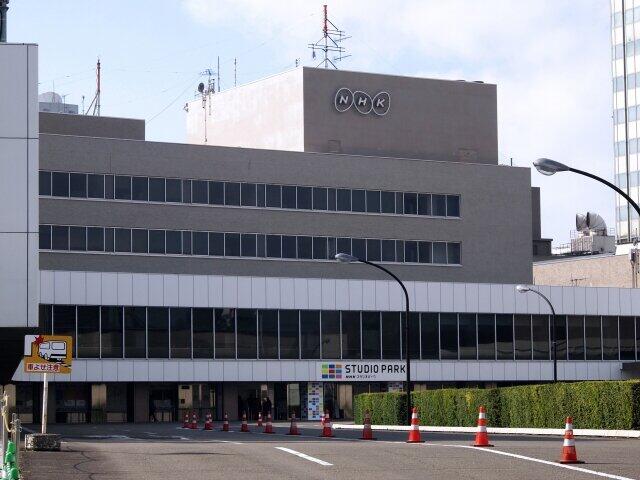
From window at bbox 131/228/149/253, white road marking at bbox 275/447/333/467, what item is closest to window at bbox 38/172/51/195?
window at bbox 131/228/149/253

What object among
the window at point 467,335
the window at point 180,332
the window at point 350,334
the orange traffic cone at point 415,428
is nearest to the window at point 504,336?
the window at point 467,335

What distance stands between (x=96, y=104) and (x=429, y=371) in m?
30.5

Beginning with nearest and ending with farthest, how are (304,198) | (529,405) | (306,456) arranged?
(306,456)
(529,405)
(304,198)

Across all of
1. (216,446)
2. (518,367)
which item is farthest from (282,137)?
(216,446)

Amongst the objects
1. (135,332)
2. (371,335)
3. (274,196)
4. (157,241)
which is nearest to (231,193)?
(274,196)

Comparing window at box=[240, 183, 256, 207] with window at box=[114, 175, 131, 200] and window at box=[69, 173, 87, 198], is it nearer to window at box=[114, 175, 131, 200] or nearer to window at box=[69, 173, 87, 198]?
window at box=[114, 175, 131, 200]

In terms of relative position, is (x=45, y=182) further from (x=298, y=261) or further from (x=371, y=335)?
(x=371, y=335)

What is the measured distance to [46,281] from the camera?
63.5 meters

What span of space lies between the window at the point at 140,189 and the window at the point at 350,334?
40.0 ft

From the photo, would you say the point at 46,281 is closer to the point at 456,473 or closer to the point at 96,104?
the point at 96,104

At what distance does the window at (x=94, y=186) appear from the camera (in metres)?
70.8

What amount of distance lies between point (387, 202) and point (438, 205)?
3363mm

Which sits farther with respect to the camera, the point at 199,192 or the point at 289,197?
the point at 289,197

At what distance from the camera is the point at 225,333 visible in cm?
6756
